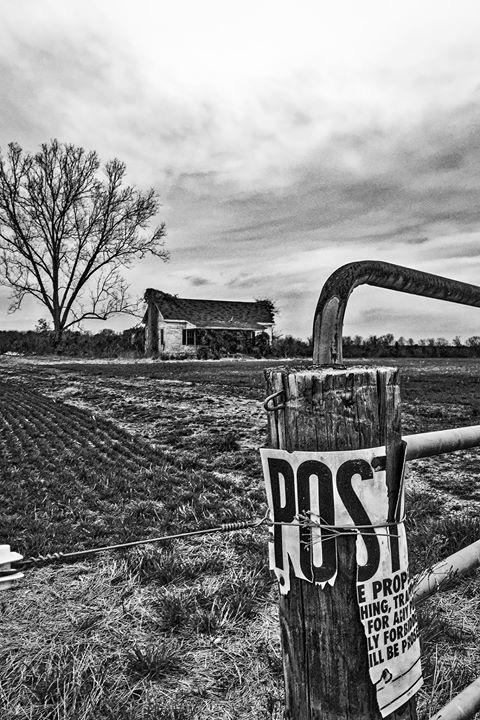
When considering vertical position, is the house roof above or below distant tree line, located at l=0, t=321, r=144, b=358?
above

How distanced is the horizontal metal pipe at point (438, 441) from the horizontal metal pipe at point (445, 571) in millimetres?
587

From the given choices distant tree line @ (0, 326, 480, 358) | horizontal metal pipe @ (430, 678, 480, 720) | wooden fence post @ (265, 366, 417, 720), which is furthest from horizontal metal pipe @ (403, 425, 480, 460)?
distant tree line @ (0, 326, 480, 358)

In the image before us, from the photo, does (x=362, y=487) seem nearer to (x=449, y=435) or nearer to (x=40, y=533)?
(x=449, y=435)

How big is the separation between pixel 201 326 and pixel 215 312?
290 centimetres

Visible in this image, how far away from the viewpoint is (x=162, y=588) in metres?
3.01

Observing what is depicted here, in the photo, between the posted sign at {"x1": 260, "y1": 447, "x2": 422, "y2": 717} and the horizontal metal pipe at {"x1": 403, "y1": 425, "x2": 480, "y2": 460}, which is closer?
the posted sign at {"x1": 260, "y1": 447, "x2": 422, "y2": 717}

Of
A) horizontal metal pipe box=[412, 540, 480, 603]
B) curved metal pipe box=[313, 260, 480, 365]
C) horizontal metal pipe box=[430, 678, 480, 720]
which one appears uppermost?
curved metal pipe box=[313, 260, 480, 365]

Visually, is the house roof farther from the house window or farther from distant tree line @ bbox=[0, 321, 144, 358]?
distant tree line @ bbox=[0, 321, 144, 358]

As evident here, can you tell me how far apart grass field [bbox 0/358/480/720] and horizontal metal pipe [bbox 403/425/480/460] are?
98 centimetres

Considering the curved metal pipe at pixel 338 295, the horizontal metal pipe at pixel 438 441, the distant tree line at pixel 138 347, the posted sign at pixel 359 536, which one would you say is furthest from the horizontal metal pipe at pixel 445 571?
the distant tree line at pixel 138 347

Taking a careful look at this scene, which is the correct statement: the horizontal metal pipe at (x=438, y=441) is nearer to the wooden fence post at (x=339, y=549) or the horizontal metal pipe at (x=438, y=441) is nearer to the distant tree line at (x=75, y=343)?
the wooden fence post at (x=339, y=549)

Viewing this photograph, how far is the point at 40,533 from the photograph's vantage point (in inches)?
156

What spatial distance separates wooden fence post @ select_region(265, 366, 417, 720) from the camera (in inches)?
48.1

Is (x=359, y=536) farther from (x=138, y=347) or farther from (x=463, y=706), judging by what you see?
(x=138, y=347)
